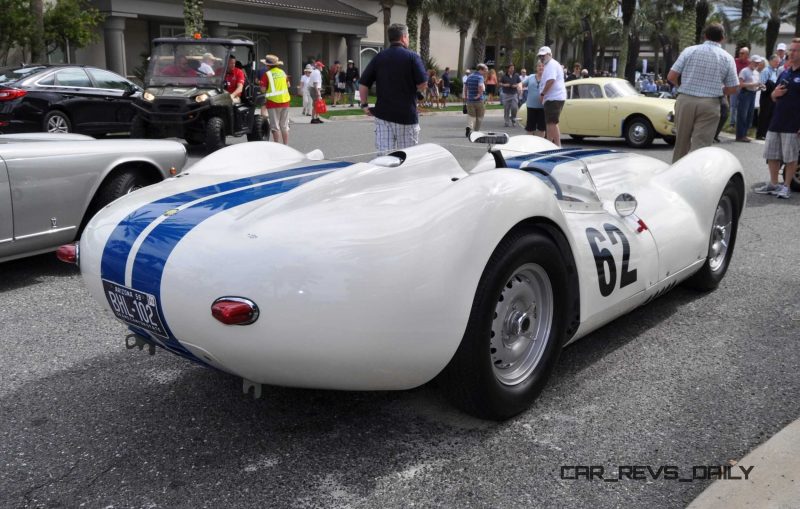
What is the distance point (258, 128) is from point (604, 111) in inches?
265

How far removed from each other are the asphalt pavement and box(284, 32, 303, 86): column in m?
30.7

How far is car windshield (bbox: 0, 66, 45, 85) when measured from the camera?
39.4 feet

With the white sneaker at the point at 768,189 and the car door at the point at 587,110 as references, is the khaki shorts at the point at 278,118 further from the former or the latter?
the white sneaker at the point at 768,189

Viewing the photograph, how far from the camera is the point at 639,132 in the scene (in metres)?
14.2

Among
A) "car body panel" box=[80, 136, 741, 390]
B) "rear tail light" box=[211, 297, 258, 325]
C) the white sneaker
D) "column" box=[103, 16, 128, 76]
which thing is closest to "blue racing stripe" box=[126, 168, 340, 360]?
"car body panel" box=[80, 136, 741, 390]

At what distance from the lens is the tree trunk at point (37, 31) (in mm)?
17922

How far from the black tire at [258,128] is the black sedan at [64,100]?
6.80 ft

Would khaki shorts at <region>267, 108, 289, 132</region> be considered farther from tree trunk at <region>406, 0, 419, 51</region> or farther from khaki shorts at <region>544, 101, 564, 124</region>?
tree trunk at <region>406, 0, 419, 51</region>

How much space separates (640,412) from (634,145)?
12.3 meters

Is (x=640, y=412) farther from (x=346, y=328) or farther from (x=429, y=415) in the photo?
(x=346, y=328)

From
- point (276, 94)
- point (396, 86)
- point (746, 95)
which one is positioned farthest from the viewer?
point (746, 95)

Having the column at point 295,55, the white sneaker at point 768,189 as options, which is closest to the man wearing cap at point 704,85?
the white sneaker at point 768,189

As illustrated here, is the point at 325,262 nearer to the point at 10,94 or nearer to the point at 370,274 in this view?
the point at 370,274

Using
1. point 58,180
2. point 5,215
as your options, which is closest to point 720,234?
point 58,180
